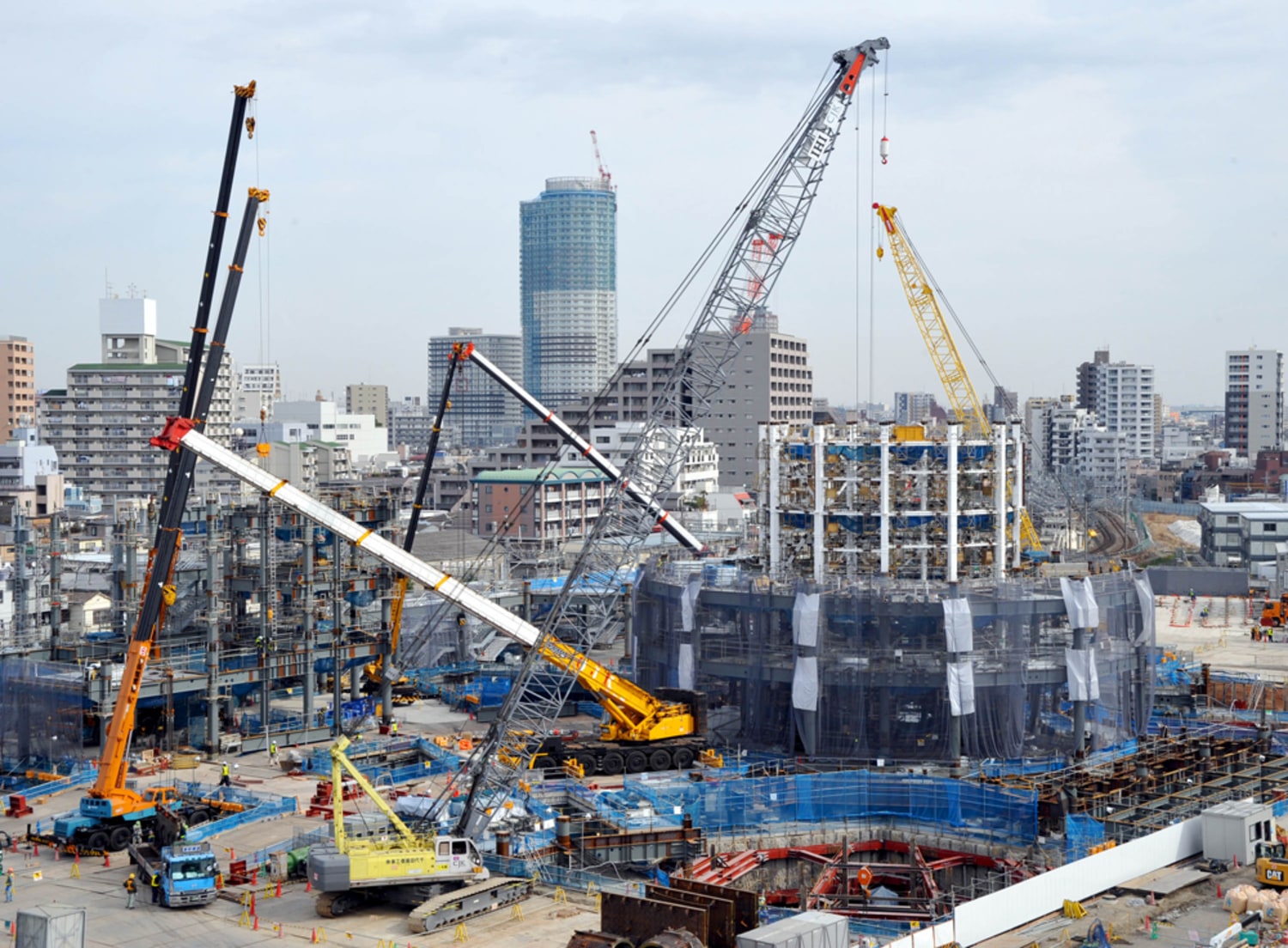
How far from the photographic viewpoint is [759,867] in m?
47.3

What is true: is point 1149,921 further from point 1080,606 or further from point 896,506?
point 896,506

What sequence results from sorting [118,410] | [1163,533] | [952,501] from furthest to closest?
[1163,533] < [118,410] < [952,501]

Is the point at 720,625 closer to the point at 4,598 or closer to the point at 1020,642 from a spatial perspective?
the point at 1020,642

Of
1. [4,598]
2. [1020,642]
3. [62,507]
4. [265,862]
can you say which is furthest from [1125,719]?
[62,507]

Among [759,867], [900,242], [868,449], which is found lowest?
[759,867]

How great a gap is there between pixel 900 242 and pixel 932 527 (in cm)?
3422

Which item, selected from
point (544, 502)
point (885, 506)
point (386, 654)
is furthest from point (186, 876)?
point (544, 502)

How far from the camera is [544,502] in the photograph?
133625 mm

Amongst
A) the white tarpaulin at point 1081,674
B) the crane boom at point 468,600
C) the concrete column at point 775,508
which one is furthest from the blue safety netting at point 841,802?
the concrete column at point 775,508

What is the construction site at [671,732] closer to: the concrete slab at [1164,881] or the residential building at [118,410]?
the concrete slab at [1164,881]

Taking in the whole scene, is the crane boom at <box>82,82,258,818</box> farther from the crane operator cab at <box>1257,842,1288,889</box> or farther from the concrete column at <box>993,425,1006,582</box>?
the crane operator cab at <box>1257,842,1288,889</box>

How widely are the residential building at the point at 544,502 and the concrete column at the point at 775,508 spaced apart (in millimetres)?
63280

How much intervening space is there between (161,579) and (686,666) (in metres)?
19.7

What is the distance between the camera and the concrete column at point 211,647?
58844mm
